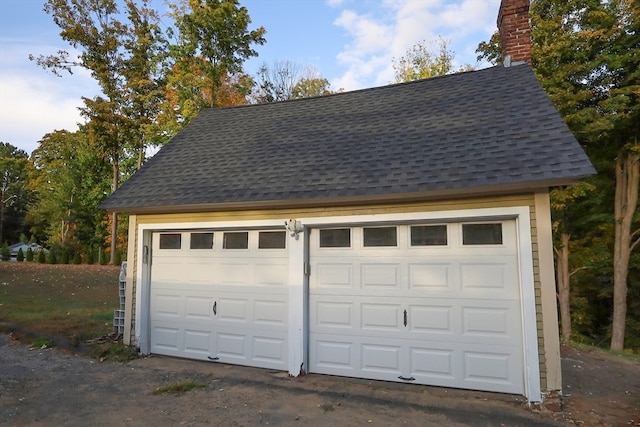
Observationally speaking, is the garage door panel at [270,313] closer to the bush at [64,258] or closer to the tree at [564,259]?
the tree at [564,259]

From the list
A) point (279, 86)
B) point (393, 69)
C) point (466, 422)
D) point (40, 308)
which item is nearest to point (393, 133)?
point (466, 422)

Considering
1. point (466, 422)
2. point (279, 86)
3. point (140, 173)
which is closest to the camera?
point (466, 422)

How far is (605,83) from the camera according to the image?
13398mm

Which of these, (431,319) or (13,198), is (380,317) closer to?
(431,319)

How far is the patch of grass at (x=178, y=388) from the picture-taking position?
5.36 metres

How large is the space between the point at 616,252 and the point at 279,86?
21204 millimetres

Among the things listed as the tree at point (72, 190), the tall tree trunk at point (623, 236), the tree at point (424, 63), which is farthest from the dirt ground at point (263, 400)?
the tree at point (72, 190)

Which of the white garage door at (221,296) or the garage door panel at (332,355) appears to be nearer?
the garage door panel at (332,355)

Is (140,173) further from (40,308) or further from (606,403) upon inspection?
(606,403)

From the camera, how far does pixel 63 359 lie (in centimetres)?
692

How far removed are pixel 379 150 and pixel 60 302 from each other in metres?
11.4

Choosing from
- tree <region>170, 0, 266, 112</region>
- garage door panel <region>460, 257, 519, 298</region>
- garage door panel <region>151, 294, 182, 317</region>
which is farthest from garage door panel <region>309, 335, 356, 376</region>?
tree <region>170, 0, 266, 112</region>

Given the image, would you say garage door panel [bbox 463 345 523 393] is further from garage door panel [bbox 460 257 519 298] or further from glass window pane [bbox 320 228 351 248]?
glass window pane [bbox 320 228 351 248]

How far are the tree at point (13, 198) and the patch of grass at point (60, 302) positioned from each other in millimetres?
37061
